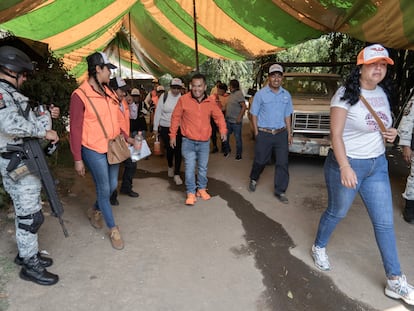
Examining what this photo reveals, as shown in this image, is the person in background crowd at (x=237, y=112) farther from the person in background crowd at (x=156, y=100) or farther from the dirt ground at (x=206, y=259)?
the dirt ground at (x=206, y=259)

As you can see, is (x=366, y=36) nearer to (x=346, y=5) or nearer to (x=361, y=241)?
(x=346, y=5)

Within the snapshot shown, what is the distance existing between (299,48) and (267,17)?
36.4 feet

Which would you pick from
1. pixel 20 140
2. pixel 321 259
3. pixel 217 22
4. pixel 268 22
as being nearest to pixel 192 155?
pixel 321 259

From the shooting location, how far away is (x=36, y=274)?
3.19 metres

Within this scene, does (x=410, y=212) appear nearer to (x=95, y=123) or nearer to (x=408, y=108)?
(x=408, y=108)

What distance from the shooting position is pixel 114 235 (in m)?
3.94

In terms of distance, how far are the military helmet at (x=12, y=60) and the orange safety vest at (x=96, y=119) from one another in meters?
0.65

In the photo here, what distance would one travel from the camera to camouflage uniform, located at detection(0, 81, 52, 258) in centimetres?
275

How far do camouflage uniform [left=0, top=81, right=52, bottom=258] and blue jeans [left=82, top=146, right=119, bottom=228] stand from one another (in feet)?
2.07

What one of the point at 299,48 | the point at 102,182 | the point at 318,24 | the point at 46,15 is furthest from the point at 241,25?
the point at 299,48

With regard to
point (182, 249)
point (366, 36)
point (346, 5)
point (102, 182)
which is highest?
point (346, 5)

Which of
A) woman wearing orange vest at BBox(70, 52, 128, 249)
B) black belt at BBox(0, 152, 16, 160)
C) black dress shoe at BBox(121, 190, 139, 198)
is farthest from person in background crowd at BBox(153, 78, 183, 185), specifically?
black belt at BBox(0, 152, 16, 160)

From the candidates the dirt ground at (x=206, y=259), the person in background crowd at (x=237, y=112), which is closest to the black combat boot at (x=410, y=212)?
the dirt ground at (x=206, y=259)

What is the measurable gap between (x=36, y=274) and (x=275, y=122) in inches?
150
